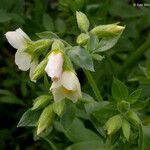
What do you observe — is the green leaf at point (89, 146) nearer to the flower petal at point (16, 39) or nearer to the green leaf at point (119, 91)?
the green leaf at point (119, 91)

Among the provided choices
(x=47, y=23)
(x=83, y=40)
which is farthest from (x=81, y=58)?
(x=47, y=23)

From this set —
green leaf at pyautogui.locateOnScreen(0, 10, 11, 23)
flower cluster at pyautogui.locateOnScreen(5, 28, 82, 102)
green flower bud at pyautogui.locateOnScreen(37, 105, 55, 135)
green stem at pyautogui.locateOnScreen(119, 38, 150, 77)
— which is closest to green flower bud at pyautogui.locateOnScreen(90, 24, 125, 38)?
flower cluster at pyautogui.locateOnScreen(5, 28, 82, 102)

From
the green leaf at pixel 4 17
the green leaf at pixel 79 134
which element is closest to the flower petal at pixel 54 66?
the green leaf at pixel 79 134

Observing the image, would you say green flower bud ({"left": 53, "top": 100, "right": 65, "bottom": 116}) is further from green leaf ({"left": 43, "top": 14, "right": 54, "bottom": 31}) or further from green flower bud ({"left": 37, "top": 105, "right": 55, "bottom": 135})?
green leaf ({"left": 43, "top": 14, "right": 54, "bottom": 31})

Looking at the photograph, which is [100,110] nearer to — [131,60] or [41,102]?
[41,102]

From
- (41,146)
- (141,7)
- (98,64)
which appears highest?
(141,7)

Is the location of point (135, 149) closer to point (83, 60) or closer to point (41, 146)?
point (83, 60)

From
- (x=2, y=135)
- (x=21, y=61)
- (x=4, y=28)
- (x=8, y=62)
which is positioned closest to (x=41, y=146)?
(x=2, y=135)
